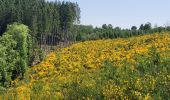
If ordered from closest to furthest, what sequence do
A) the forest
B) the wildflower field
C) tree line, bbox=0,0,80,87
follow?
the wildflower field < the forest < tree line, bbox=0,0,80,87

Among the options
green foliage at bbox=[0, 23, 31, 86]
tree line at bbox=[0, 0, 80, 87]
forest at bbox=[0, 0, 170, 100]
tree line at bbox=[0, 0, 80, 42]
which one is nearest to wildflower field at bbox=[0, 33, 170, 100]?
forest at bbox=[0, 0, 170, 100]

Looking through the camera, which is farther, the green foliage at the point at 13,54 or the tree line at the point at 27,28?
the tree line at the point at 27,28

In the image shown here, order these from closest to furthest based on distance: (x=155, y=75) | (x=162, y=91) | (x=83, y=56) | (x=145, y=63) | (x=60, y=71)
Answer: (x=162, y=91), (x=155, y=75), (x=145, y=63), (x=60, y=71), (x=83, y=56)

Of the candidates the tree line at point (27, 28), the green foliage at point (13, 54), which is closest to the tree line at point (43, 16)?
the tree line at point (27, 28)

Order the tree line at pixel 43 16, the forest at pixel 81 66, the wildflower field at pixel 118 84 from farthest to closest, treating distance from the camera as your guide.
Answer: the tree line at pixel 43 16 < the forest at pixel 81 66 < the wildflower field at pixel 118 84

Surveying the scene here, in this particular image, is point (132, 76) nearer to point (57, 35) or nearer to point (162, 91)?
point (162, 91)

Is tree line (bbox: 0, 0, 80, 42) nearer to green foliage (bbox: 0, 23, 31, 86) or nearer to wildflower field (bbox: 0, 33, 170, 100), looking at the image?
green foliage (bbox: 0, 23, 31, 86)

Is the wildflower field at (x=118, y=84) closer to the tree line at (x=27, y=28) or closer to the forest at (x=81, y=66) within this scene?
the forest at (x=81, y=66)

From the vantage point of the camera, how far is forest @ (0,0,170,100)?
1105 inches

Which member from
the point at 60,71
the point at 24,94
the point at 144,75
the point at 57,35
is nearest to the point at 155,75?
the point at 144,75

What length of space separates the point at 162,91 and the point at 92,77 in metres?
9.28

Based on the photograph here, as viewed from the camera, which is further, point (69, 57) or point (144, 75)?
point (69, 57)

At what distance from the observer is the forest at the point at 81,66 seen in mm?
28078

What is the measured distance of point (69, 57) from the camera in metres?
55.3
